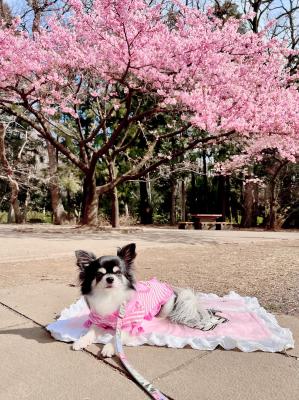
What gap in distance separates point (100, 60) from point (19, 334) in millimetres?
9567

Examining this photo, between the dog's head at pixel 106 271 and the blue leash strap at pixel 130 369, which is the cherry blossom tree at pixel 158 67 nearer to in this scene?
the dog's head at pixel 106 271

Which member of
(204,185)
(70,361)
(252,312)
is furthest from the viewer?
(204,185)

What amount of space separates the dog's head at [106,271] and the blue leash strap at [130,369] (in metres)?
0.20

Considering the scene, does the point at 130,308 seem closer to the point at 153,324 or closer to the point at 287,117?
the point at 153,324

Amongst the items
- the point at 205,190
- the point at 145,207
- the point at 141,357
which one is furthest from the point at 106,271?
the point at 205,190

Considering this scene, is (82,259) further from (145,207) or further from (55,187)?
(145,207)

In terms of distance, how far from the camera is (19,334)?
2.77 m

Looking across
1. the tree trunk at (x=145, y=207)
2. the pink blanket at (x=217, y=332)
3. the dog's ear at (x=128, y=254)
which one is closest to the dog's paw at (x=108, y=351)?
the pink blanket at (x=217, y=332)

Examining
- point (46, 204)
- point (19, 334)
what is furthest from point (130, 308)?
point (46, 204)

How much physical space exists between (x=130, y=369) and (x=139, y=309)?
1.91 ft

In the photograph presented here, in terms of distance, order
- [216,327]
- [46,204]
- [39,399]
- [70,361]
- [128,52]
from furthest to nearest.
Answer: [46,204]
[128,52]
[216,327]
[70,361]
[39,399]

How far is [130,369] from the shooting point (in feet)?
6.98

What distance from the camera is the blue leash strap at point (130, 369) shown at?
1.88 metres

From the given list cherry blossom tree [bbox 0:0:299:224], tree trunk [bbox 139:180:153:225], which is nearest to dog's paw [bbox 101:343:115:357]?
cherry blossom tree [bbox 0:0:299:224]
